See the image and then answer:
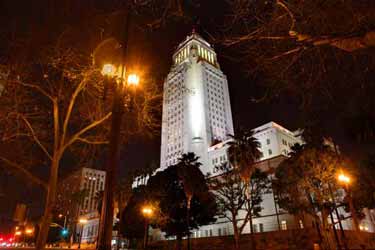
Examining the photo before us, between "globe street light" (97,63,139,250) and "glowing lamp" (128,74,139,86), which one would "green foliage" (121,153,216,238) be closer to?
"glowing lamp" (128,74,139,86)

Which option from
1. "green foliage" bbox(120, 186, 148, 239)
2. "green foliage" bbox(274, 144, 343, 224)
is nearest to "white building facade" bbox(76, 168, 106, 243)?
"green foliage" bbox(120, 186, 148, 239)

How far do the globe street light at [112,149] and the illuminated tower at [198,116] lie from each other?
65.3m

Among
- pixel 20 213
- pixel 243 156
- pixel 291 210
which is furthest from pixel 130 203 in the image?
pixel 20 213

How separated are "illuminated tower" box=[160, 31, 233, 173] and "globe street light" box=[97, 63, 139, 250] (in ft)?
214

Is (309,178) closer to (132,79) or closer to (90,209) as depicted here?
(132,79)

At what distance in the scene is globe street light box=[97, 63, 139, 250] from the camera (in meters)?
4.52

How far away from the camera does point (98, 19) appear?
8.34m

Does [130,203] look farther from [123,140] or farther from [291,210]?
[123,140]

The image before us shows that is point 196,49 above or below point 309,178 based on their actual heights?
above

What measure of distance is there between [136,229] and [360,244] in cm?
3205

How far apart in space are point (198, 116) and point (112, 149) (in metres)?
80.8

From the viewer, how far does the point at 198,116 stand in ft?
281

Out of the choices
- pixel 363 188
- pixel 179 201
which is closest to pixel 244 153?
pixel 179 201

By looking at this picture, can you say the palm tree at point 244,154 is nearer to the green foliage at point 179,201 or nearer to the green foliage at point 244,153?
the green foliage at point 244,153
